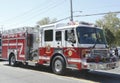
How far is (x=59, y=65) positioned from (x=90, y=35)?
2208 mm

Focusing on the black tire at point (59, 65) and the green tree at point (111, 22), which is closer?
the black tire at point (59, 65)

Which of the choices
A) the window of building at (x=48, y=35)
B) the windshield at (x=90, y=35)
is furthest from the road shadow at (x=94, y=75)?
the window of building at (x=48, y=35)

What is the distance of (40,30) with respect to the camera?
54.9 ft

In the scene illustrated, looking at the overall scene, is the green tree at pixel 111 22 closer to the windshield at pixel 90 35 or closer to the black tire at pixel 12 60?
the black tire at pixel 12 60

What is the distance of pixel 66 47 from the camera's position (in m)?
14.6

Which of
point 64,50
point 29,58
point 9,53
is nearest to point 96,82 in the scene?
point 64,50

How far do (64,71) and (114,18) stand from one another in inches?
2175

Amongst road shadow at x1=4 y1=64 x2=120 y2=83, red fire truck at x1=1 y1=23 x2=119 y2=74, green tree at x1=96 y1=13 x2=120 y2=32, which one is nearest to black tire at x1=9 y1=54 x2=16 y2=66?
red fire truck at x1=1 y1=23 x2=119 y2=74

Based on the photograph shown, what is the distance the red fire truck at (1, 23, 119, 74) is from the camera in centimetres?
1362

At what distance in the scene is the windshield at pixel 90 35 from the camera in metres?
14.1

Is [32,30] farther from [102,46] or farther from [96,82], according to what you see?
[96,82]

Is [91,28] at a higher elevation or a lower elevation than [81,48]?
higher

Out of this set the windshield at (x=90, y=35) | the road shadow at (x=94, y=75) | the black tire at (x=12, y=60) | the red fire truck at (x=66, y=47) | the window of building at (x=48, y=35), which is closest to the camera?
the road shadow at (x=94, y=75)

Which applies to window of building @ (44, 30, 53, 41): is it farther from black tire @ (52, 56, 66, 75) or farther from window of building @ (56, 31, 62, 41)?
black tire @ (52, 56, 66, 75)
